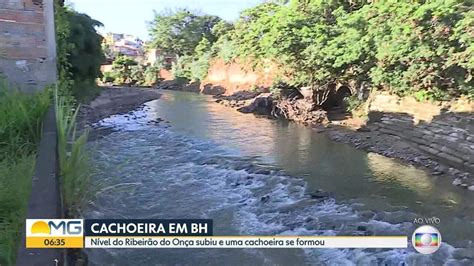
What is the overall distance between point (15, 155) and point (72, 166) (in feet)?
3.01

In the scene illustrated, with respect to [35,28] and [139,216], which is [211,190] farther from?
[35,28]

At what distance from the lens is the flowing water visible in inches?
160

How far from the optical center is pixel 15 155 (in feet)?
10.4

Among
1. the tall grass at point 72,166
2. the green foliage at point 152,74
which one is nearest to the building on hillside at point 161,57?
the green foliage at point 152,74

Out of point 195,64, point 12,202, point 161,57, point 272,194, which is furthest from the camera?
point 161,57

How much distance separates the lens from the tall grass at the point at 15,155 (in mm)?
1971

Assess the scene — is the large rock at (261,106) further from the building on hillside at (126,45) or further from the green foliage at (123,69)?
the building on hillside at (126,45)

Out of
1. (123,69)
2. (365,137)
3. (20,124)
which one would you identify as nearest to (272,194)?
(20,124)

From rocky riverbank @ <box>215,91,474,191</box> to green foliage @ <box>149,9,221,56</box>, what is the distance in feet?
59.5

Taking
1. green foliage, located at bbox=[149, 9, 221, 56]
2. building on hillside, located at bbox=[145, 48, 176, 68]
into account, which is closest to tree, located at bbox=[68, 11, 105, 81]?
green foliage, located at bbox=[149, 9, 221, 56]

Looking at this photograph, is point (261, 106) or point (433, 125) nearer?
point (433, 125)

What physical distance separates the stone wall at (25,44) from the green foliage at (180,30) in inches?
1188

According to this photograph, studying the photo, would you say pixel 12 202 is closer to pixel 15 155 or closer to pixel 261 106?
pixel 15 155

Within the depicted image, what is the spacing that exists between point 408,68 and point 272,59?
5297mm
